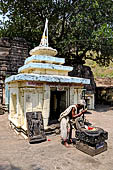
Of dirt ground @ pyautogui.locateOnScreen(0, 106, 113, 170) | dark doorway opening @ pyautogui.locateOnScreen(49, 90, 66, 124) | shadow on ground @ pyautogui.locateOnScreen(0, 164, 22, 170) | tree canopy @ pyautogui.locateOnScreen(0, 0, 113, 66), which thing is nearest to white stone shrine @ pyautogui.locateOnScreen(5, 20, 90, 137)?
dark doorway opening @ pyautogui.locateOnScreen(49, 90, 66, 124)

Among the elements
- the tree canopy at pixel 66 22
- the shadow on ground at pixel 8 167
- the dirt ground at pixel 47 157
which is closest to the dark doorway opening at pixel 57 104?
the dirt ground at pixel 47 157

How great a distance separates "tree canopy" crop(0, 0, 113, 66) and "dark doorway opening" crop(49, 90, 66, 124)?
6445mm

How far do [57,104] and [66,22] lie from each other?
33.7 ft

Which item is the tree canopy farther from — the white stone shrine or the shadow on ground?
the shadow on ground

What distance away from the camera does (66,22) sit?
15164 millimetres

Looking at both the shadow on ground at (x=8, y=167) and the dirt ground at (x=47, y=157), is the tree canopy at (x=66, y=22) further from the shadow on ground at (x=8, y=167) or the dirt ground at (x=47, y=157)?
the shadow on ground at (x=8, y=167)

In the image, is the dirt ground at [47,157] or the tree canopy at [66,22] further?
the tree canopy at [66,22]

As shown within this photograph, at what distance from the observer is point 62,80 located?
21.0 ft

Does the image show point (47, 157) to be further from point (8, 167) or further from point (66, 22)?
point (66, 22)

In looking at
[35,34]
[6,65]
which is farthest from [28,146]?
[35,34]

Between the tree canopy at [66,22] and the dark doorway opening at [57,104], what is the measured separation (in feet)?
21.1

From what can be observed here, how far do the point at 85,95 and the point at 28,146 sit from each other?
11.0 meters

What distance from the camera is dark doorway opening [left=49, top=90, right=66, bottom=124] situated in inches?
302

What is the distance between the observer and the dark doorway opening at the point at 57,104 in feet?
25.2
